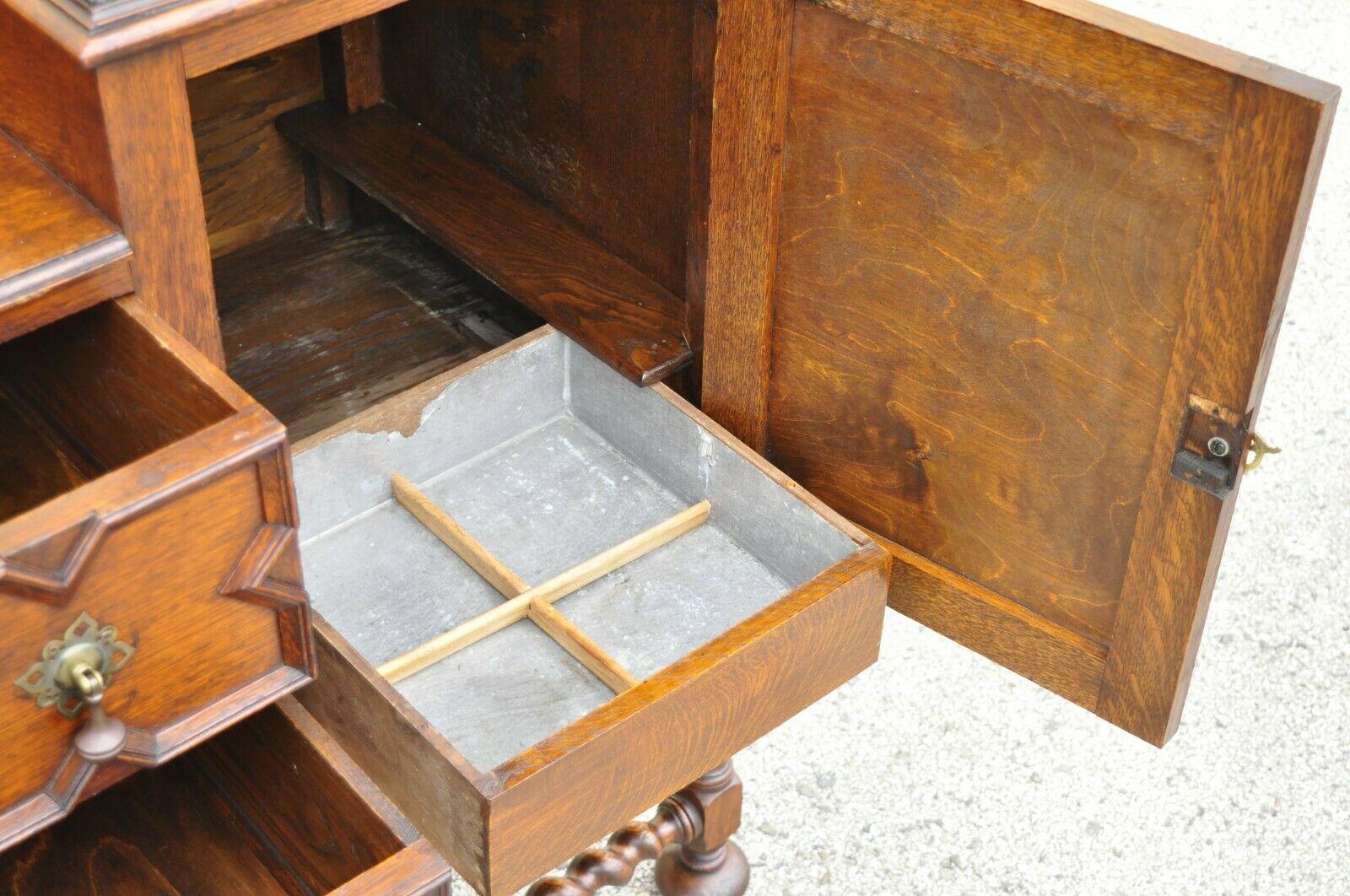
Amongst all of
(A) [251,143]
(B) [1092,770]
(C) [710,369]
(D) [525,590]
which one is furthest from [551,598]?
(B) [1092,770]

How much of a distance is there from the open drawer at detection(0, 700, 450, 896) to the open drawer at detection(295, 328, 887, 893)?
51mm

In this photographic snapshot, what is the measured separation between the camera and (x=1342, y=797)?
67.6 inches

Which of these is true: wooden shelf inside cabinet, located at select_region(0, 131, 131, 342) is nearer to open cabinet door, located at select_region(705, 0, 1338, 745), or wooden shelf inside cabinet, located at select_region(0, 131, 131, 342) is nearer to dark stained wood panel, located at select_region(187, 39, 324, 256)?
open cabinet door, located at select_region(705, 0, 1338, 745)

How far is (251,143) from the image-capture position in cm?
147

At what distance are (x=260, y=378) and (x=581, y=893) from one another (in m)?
0.46

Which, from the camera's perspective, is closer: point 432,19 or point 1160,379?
point 1160,379

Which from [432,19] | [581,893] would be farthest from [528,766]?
[432,19]

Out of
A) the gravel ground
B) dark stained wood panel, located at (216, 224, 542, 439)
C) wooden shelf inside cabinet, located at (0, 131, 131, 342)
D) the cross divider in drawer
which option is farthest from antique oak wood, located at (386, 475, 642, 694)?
the gravel ground

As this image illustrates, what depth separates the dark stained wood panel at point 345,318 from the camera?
1.33 m

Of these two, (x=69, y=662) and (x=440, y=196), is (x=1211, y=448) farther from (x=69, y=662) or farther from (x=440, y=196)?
(x=440, y=196)

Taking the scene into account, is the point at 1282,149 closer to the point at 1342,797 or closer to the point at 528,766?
the point at 528,766

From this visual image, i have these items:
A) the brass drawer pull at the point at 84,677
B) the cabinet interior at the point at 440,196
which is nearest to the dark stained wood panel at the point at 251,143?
the cabinet interior at the point at 440,196

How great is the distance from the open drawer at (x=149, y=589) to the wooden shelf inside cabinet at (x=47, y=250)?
2 cm

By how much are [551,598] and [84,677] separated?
16.8 inches
